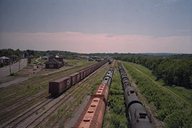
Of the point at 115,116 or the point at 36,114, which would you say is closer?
the point at 115,116

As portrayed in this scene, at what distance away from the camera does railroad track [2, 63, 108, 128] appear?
79.7ft

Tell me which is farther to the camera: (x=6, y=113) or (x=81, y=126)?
(x=6, y=113)

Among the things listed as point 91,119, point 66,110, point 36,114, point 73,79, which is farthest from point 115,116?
point 73,79

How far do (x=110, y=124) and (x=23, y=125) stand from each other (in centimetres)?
809

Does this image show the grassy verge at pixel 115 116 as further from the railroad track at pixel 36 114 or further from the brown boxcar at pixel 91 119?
the railroad track at pixel 36 114

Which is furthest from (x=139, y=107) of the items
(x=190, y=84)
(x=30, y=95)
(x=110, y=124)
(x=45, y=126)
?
(x=190, y=84)

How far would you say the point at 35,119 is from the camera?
2595cm

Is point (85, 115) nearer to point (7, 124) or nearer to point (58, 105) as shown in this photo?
point (7, 124)

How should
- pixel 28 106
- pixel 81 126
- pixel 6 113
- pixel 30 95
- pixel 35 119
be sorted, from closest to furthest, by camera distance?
pixel 81 126 → pixel 35 119 → pixel 6 113 → pixel 28 106 → pixel 30 95

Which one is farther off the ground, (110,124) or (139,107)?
(139,107)

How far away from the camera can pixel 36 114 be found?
28094 mm

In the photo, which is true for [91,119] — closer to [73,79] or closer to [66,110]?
[66,110]

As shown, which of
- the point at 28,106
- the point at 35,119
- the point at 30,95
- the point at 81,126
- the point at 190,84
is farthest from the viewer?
the point at 190,84

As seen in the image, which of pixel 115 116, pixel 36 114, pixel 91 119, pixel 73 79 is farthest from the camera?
pixel 73 79
